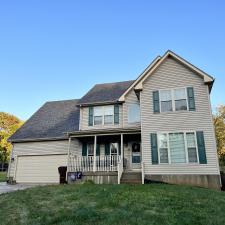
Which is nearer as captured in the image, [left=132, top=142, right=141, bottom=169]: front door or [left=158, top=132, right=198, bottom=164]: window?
[left=158, top=132, right=198, bottom=164]: window

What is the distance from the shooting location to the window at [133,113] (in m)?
14.3

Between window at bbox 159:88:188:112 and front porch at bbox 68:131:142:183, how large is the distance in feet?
7.76

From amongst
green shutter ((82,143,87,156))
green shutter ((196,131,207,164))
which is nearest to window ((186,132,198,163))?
green shutter ((196,131,207,164))

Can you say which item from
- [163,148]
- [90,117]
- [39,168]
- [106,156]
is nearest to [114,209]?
[163,148]

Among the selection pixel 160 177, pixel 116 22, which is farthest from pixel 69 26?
pixel 160 177

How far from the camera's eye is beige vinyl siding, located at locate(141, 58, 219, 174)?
35.4 ft

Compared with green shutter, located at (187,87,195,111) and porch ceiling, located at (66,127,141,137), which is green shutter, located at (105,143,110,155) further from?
green shutter, located at (187,87,195,111)

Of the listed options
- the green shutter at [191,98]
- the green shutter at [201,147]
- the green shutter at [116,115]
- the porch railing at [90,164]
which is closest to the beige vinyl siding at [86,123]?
the green shutter at [116,115]

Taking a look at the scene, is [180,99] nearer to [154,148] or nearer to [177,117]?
[177,117]

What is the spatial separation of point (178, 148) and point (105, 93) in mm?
7657

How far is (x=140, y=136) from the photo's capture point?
46.1 feet

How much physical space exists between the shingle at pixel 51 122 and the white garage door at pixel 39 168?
64.6 inches

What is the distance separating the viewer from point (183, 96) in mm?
12078

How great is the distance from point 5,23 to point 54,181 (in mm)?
12735
